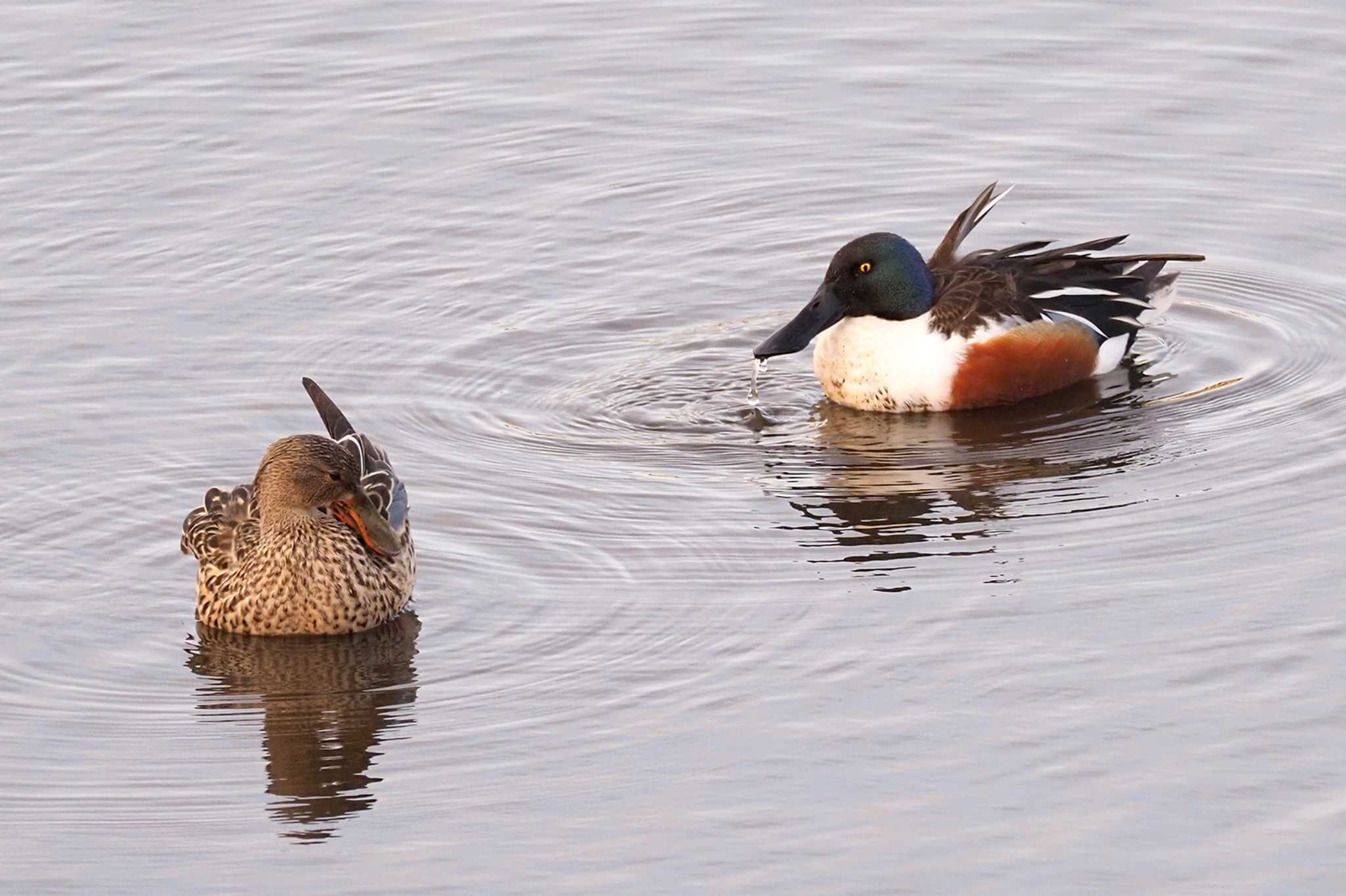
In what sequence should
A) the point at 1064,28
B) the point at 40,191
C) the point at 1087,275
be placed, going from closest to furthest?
the point at 1087,275
the point at 40,191
the point at 1064,28

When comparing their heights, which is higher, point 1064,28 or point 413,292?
point 1064,28

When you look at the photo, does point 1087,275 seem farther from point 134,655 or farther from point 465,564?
point 134,655

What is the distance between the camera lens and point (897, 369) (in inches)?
442

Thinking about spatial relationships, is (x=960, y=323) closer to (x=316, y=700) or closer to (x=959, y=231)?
(x=959, y=231)

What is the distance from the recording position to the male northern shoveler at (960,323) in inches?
442

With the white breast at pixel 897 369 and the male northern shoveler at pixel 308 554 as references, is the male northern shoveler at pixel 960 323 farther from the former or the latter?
the male northern shoveler at pixel 308 554

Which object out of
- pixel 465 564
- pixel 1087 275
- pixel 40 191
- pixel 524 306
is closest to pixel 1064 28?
pixel 1087 275

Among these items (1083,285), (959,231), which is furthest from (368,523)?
(1083,285)

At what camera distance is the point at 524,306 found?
12.0m

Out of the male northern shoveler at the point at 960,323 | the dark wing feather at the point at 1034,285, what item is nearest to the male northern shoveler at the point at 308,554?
the male northern shoveler at the point at 960,323

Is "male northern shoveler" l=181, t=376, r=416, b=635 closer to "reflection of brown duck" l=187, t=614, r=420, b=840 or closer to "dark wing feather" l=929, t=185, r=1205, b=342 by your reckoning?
"reflection of brown duck" l=187, t=614, r=420, b=840

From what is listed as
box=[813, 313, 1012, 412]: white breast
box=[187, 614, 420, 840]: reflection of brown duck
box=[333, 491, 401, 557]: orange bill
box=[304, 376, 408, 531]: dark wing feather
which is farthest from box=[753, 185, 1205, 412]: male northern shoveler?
box=[187, 614, 420, 840]: reflection of brown duck

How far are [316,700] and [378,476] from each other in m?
1.14

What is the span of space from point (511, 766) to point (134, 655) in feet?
5.64
